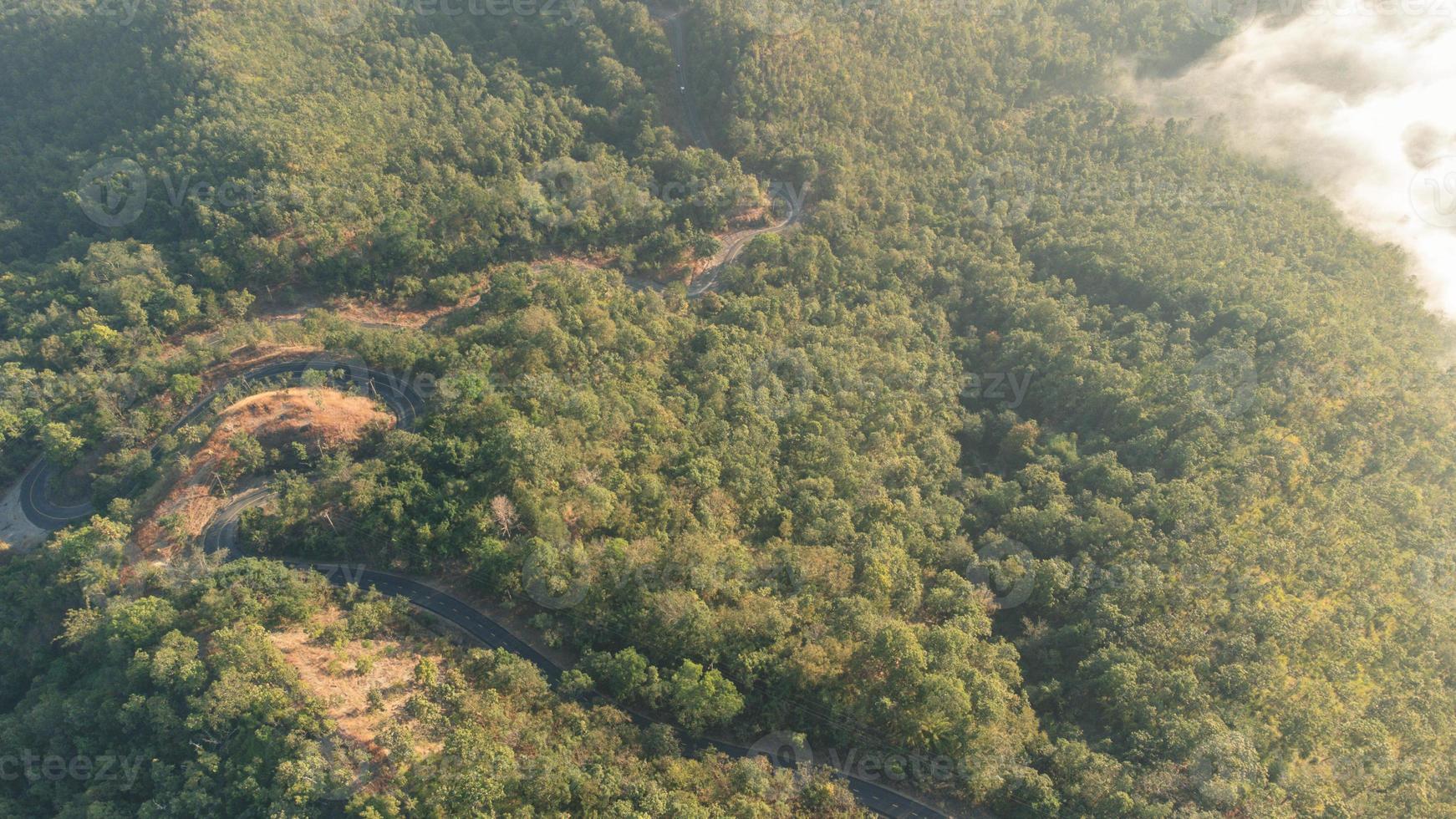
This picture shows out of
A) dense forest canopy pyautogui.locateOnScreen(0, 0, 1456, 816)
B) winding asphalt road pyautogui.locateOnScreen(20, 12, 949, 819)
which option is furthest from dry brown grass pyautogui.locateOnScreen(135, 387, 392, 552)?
dense forest canopy pyautogui.locateOnScreen(0, 0, 1456, 816)

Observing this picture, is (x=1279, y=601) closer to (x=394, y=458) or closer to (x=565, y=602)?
(x=565, y=602)

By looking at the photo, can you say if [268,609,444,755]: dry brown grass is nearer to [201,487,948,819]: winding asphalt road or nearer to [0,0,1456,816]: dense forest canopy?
[0,0,1456,816]: dense forest canopy

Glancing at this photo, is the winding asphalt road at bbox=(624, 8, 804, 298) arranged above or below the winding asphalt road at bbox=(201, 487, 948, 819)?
above

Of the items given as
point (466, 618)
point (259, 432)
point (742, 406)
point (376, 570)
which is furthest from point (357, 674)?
point (742, 406)

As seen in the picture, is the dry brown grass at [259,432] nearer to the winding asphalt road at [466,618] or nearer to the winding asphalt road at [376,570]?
the winding asphalt road at [376,570]

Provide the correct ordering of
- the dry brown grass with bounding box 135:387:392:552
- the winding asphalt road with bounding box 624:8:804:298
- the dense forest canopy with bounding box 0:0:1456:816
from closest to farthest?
the dense forest canopy with bounding box 0:0:1456:816
the dry brown grass with bounding box 135:387:392:552
the winding asphalt road with bounding box 624:8:804:298

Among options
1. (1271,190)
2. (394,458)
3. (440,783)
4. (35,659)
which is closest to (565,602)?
(440,783)

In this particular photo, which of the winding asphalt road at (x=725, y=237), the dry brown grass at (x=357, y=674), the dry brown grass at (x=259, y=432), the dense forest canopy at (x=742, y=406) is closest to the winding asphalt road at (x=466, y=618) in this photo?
the dense forest canopy at (x=742, y=406)

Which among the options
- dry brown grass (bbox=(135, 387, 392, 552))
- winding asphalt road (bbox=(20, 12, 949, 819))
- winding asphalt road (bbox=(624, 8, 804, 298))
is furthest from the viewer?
winding asphalt road (bbox=(624, 8, 804, 298))
